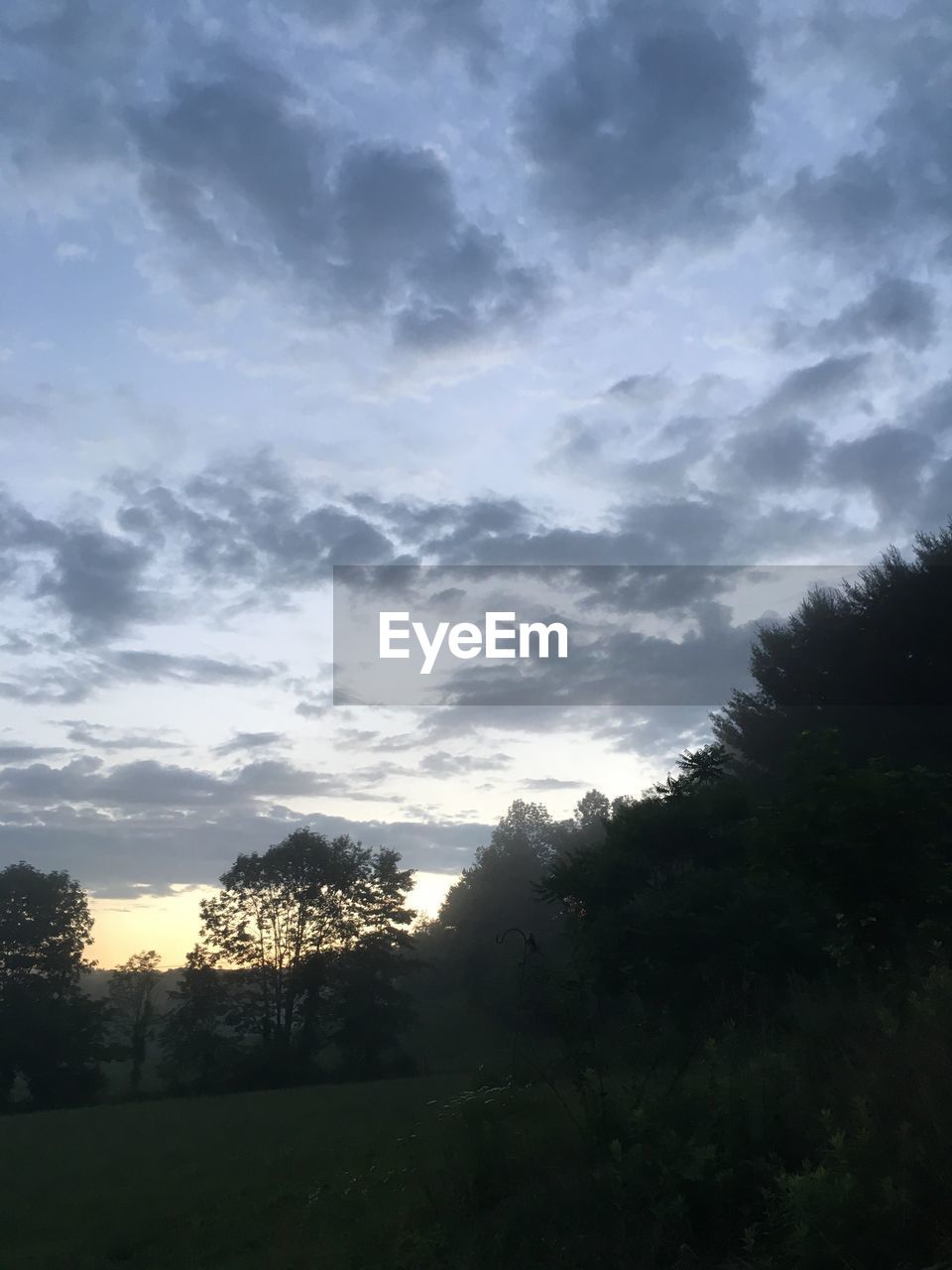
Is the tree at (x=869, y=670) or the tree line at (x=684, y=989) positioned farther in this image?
the tree at (x=869, y=670)

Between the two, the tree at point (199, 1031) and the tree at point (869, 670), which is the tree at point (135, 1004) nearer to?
the tree at point (199, 1031)

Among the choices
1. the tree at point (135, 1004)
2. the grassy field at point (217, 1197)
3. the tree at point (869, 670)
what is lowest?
the tree at point (135, 1004)

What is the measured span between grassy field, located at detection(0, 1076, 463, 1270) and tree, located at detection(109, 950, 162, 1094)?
3535cm

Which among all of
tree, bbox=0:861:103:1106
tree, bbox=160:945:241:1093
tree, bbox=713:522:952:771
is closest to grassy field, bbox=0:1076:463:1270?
tree, bbox=713:522:952:771

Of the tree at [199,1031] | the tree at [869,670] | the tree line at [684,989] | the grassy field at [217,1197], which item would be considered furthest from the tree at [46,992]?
the tree at [869,670]

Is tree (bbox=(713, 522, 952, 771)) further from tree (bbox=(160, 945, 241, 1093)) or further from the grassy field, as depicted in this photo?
tree (bbox=(160, 945, 241, 1093))

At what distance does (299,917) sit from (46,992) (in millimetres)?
15913

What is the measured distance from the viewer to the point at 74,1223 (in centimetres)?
1362

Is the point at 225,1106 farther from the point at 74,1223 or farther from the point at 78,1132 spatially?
the point at 74,1223

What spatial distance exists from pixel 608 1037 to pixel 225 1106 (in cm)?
3215

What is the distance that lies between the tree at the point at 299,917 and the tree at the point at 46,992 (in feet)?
26.9

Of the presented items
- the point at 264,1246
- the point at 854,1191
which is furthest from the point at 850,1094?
the point at 264,1246

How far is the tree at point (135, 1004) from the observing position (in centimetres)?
5906

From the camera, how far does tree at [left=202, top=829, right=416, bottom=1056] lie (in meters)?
58.9
